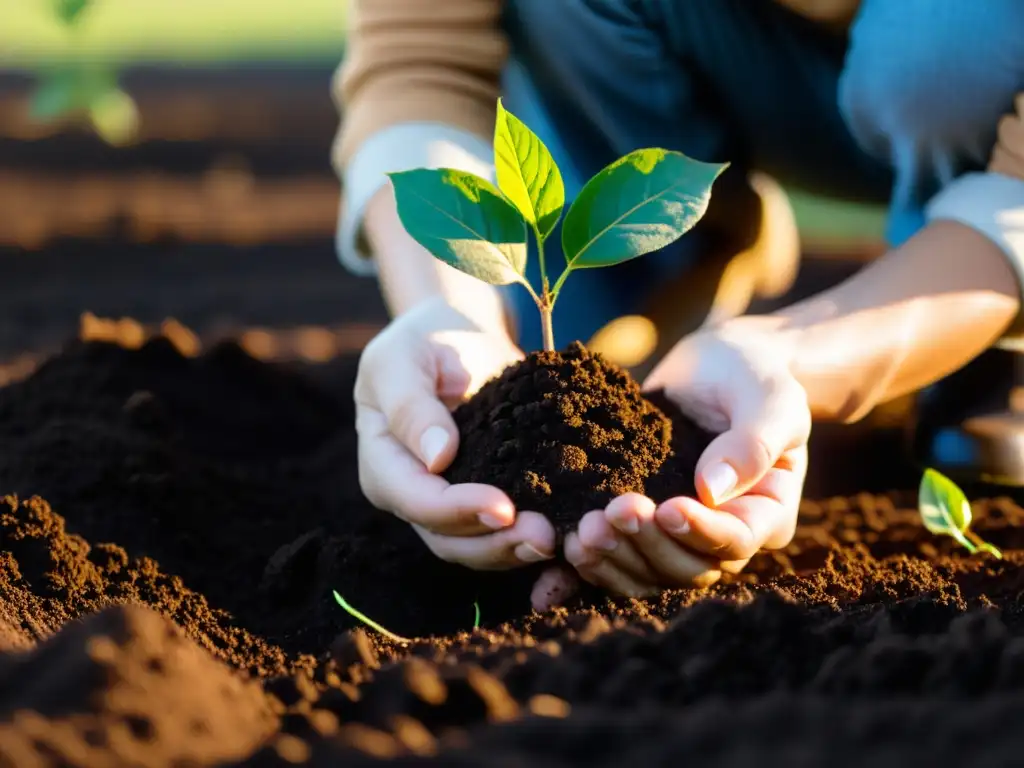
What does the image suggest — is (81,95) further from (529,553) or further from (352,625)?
(529,553)

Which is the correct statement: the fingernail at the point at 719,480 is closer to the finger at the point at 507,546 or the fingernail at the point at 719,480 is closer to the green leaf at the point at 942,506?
the finger at the point at 507,546

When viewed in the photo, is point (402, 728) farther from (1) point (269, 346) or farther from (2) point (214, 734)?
(1) point (269, 346)

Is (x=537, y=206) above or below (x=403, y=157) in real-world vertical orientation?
above

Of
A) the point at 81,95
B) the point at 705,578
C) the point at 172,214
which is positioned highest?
the point at 705,578

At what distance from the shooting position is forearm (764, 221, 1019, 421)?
1.30 metres

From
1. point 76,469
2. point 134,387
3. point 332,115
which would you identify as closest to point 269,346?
point 134,387

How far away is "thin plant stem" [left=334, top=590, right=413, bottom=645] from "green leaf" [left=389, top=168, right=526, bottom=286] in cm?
35

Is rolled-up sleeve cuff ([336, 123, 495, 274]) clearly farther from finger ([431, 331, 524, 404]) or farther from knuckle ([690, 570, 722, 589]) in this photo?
knuckle ([690, 570, 722, 589])

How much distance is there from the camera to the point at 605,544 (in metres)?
1.04

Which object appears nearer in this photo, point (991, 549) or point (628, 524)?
point (628, 524)

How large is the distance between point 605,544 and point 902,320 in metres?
0.53

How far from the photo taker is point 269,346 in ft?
7.93

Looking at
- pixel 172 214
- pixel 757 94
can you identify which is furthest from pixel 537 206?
pixel 172 214

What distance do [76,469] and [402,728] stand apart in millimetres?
820
